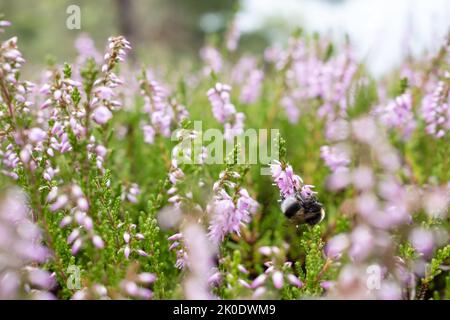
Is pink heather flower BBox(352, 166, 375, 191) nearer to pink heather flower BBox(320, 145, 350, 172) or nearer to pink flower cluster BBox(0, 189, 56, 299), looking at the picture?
pink heather flower BBox(320, 145, 350, 172)

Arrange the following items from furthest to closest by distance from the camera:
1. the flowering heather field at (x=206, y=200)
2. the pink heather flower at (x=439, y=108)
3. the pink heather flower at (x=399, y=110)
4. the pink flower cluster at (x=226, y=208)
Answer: the pink heather flower at (x=399, y=110), the pink heather flower at (x=439, y=108), the pink flower cluster at (x=226, y=208), the flowering heather field at (x=206, y=200)

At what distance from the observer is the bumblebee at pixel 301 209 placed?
195cm

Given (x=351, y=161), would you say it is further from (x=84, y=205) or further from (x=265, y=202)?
(x=84, y=205)

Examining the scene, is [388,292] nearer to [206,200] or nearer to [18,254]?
[206,200]

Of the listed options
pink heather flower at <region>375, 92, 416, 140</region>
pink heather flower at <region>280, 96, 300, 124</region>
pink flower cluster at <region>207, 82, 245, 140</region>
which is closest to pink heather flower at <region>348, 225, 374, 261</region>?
pink flower cluster at <region>207, 82, 245, 140</region>

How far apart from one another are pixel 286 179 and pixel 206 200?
635mm

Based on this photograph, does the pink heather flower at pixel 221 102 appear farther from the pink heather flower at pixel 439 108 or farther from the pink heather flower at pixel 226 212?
the pink heather flower at pixel 439 108

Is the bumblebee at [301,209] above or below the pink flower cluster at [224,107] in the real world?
below

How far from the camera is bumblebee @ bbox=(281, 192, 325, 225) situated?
195cm

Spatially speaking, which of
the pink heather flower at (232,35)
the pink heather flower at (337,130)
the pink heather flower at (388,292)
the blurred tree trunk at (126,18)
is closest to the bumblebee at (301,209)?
the pink heather flower at (388,292)
